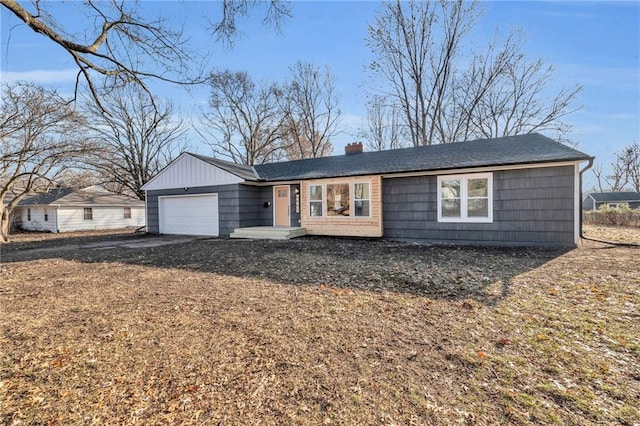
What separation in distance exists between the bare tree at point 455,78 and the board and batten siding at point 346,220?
12592 millimetres

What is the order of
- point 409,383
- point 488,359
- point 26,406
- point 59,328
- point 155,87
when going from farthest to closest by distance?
point 155,87 → point 59,328 → point 488,359 → point 409,383 → point 26,406

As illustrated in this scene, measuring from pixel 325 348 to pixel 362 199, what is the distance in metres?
8.42

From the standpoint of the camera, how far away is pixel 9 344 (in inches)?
113

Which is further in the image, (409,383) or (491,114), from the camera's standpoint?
(491,114)

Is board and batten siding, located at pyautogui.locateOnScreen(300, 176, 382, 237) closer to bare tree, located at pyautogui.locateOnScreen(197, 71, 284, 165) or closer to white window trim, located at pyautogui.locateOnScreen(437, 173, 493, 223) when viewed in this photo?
white window trim, located at pyautogui.locateOnScreen(437, 173, 493, 223)

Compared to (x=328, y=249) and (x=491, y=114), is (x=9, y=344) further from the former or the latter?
(x=491, y=114)

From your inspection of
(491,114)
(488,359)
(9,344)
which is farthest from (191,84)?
(491,114)

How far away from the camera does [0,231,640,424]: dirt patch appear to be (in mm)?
1969

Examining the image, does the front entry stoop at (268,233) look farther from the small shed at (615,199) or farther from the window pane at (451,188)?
the small shed at (615,199)

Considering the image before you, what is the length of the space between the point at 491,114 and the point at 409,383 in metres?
24.8

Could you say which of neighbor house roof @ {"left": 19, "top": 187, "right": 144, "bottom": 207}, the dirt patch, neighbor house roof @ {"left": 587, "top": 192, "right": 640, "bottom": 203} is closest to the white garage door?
the dirt patch

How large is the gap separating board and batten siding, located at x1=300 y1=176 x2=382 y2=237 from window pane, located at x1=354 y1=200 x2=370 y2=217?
0.56 ft

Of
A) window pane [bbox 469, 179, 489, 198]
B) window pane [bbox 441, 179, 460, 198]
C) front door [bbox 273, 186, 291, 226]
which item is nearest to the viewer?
window pane [bbox 469, 179, 489, 198]

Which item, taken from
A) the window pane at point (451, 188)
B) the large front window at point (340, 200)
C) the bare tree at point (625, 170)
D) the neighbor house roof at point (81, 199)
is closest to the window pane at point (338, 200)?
the large front window at point (340, 200)
